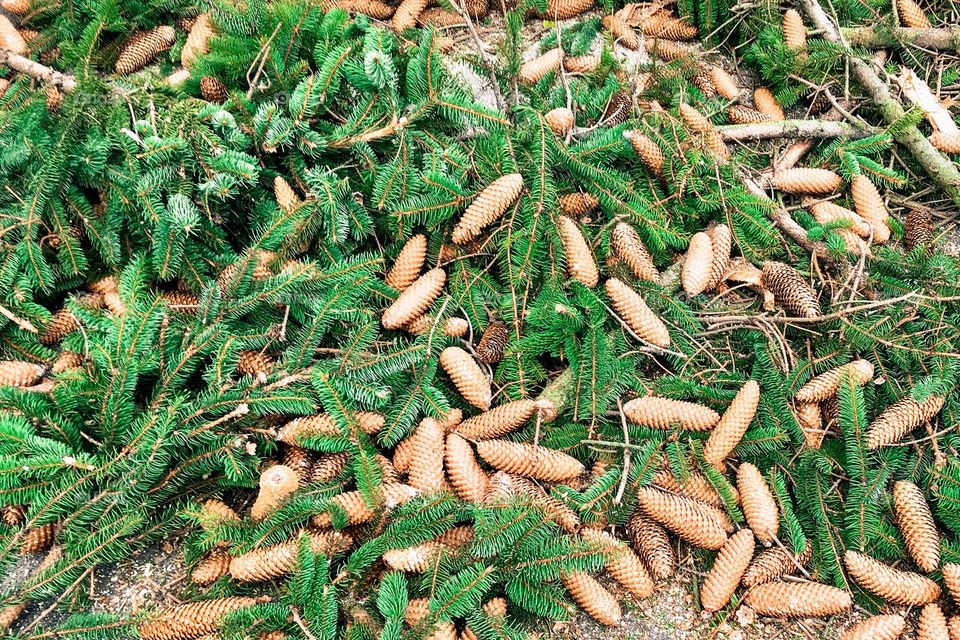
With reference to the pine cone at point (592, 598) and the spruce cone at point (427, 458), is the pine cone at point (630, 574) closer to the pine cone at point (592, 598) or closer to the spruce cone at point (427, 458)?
the pine cone at point (592, 598)

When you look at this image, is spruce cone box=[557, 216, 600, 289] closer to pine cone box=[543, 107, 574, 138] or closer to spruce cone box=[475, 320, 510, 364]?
spruce cone box=[475, 320, 510, 364]

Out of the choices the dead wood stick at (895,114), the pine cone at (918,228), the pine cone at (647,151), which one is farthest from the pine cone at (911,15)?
the pine cone at (647,151)

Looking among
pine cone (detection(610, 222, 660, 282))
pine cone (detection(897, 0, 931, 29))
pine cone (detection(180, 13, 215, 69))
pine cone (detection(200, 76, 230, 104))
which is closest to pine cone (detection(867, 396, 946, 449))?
pine cone (detection(610, 222, 660, 282))

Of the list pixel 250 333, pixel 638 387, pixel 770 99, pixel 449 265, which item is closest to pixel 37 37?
pixel 250 333

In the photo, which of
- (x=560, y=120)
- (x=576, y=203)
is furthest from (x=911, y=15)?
(x=576, y=203)

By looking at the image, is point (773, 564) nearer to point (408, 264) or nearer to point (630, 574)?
point (630, 574)

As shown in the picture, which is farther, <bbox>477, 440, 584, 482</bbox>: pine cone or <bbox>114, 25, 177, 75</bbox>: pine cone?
<bbox>114, 25, 177, 75</bbox>: pine cone
